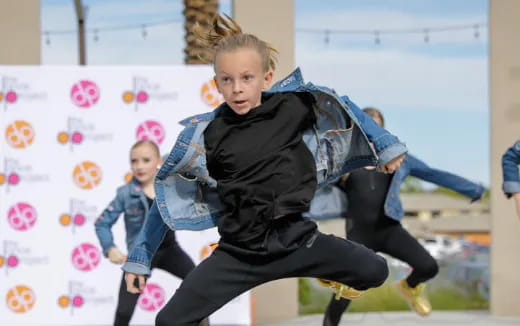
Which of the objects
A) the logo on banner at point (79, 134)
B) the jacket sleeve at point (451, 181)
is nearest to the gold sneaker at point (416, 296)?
the jacket sleeve at point (451, 181)

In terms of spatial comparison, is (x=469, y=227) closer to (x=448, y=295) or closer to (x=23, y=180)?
(x=448, y=295)

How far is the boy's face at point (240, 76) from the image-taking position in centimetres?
359

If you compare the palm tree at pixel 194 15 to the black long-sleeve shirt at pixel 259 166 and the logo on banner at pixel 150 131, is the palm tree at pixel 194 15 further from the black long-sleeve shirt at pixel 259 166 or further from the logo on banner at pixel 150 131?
the black long-sleeve shirt at pixel 259 166

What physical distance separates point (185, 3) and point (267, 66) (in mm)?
6700

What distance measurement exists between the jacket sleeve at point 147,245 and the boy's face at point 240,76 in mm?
691

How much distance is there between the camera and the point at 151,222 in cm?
405

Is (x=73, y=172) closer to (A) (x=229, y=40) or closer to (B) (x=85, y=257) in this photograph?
(B) (x=85, y=257)

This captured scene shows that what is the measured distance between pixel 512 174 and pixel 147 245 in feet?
9.44

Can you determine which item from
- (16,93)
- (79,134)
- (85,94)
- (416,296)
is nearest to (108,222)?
(79,134)

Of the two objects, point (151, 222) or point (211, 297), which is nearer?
point (211, 297)

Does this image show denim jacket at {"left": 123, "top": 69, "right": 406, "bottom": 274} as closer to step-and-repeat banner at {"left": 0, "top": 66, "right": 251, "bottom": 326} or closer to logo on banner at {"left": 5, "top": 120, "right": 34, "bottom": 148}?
step-and-repeat banner at {"left": 0, "top": 66, "right": 251, "bottom": 326}

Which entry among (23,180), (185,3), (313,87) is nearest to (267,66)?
(313,87)

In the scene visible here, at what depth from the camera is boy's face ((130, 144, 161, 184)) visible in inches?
255

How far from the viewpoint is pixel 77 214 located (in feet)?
25.2
